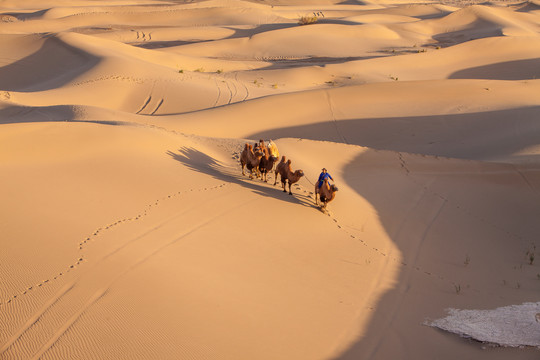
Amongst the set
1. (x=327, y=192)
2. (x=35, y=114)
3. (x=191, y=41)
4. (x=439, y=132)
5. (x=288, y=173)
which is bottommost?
(x=439, y=132)

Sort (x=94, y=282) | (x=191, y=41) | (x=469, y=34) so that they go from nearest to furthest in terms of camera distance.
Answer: (x=94, y=282), (x=191, y=41), (x=469, y=34)

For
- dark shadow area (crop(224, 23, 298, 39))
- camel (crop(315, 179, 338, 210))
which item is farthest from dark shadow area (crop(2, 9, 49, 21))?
camel (crop(315, 179, 338, 210))

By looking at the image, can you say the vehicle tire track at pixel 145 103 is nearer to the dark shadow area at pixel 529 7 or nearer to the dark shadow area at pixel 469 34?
the dark shadow area at pixel 469 34

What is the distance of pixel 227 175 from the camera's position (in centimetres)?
1154

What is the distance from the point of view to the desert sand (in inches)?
231

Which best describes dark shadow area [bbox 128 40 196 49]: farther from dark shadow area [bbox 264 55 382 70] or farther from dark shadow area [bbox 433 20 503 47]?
dark shadow area [bbox 433 20 503 47]

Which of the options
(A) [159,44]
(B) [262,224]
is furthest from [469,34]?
(B) [262,224]

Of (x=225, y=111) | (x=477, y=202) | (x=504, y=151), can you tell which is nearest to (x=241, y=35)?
(x=225, y=111)

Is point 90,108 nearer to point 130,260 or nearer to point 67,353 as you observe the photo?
point 130,260

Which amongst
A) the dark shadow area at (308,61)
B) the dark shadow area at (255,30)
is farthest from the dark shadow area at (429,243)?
the dark shadow area at (255,30)

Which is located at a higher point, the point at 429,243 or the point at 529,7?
the point at 529,7

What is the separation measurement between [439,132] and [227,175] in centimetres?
974

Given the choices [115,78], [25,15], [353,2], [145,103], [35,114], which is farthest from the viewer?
[353,2]

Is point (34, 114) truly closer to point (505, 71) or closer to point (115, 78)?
point (115, 78)
